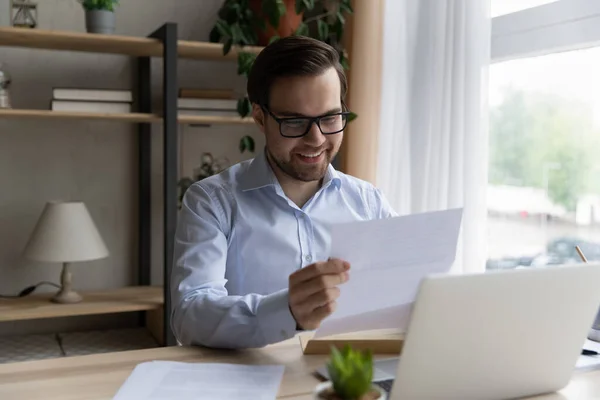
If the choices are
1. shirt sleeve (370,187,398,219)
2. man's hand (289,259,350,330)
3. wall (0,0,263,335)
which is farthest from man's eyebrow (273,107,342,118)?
wall (0,0,263,335)

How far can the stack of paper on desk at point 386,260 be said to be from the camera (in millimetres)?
918

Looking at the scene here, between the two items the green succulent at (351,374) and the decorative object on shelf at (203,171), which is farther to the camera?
the decorative object on shelf at (203,171)

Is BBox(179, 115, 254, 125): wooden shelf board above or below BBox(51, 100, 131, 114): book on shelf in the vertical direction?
below

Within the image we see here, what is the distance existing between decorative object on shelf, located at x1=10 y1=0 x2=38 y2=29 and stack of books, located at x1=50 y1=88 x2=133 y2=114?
25 cm

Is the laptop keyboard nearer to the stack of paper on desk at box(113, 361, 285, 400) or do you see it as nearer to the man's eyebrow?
the stack of paper on desk at box(113, 361, 285, 400)

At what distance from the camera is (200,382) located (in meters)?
0.97

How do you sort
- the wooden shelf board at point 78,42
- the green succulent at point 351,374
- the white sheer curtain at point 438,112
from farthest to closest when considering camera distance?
the wooden shelf board at point 78,42, the white sheer curtain at point 438,112, the green succulent at point 351,374

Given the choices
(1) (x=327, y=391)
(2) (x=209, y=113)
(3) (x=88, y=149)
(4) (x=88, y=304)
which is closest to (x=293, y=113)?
(1) (x=327, y=391)

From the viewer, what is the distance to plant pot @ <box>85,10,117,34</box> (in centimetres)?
238

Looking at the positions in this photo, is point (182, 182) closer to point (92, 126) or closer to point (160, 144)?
point (160, 144)

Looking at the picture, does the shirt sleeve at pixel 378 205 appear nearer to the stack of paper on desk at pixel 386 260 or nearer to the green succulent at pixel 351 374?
the stack of paper on desk at pixel 386 260

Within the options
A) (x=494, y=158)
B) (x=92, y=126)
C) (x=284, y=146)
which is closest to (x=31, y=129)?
(x=92, y=126)

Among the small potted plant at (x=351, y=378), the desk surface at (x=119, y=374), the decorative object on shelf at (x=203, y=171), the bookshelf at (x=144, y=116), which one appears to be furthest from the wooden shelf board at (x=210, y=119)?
the small potted plant at (x=351, y=378)

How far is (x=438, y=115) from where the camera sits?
7.18ft
